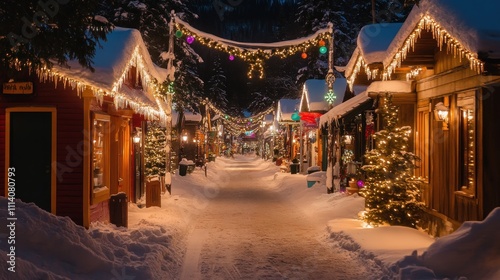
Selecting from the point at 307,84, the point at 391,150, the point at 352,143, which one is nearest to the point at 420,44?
the point at 391,150

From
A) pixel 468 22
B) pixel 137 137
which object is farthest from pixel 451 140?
pixel 137 137

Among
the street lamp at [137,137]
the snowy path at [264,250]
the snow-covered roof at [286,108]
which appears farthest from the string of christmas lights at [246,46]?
the snow-covered roof at [286,108]

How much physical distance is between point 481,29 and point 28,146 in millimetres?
9801

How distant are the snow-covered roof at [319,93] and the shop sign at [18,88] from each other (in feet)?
72.7

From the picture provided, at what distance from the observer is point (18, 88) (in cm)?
1254

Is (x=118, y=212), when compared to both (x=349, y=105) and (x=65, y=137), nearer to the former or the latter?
(x=65, y=137)

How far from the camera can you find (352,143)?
28.2m

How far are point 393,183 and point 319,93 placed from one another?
21851 mm

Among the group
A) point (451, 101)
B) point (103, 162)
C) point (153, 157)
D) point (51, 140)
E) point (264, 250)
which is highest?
point (451, 101)

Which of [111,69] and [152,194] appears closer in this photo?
[111,69]

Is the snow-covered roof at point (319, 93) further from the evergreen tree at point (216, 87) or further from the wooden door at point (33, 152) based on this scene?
the evergreen tree at point (216, 87)

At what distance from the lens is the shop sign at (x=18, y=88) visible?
12.5 meters

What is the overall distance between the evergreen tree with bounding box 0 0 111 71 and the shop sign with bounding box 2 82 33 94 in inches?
163

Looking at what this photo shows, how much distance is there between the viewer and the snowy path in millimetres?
9789
